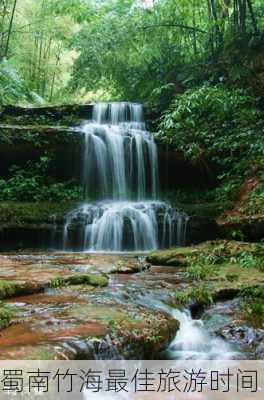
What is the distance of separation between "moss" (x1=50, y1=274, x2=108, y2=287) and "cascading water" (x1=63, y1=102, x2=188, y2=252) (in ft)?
11.8

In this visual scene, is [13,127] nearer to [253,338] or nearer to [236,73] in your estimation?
[236,73]

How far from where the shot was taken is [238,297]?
4824mm

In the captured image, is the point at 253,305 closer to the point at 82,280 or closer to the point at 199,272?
the point at 199,272

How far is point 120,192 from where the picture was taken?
418 inches

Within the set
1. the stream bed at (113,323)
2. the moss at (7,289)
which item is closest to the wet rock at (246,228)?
the stream bed at (113,323)

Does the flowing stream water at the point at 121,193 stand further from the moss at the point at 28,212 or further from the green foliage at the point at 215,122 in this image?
the green foliage at the point at 215,122

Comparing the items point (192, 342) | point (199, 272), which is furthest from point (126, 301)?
point (199, 272)

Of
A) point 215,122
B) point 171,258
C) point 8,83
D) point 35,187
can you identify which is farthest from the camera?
point 35,187

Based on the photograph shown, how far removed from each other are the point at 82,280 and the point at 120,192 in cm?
570

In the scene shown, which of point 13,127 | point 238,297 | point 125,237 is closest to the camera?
point 238,297

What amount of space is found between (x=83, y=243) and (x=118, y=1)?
6.52m

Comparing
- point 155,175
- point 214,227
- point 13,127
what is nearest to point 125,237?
point 214,227

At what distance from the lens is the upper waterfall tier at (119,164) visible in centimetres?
1062

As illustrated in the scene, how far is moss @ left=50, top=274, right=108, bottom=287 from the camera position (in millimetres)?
4852
